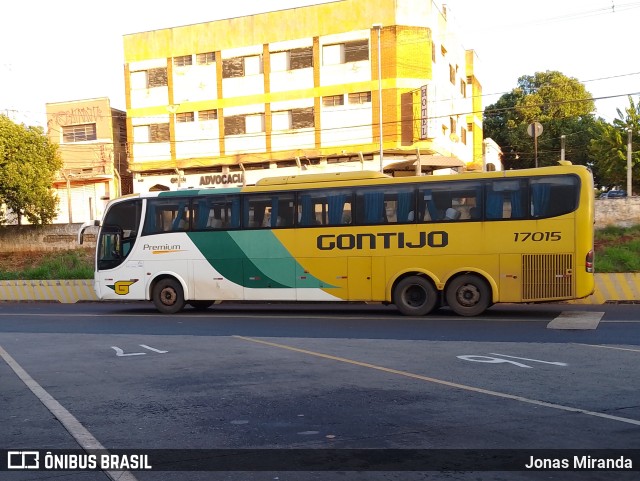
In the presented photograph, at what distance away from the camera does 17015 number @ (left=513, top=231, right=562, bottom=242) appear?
1594cm

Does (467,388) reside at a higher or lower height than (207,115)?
lower

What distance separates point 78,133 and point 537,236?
127ft

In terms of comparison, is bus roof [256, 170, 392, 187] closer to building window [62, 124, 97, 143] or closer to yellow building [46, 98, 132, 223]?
yellow building [46, 98, 132, 223]

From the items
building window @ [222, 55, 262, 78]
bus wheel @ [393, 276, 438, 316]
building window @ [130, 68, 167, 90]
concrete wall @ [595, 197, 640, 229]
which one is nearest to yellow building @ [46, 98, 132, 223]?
building window @ [130, 68, 167, 90]

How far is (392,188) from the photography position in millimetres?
17469

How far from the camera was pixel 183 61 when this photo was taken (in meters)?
41.6

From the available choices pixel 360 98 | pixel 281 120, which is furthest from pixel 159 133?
pixel 360 98

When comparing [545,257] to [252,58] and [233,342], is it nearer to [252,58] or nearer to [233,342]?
[233,342]

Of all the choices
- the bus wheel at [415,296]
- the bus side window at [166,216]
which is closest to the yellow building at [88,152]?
the bus side window at [166,216]

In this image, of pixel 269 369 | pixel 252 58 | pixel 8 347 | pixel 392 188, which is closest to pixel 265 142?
pixel 252 58

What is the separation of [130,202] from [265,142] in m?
19.9

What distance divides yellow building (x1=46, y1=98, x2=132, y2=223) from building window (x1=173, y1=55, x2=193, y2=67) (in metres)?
7.27

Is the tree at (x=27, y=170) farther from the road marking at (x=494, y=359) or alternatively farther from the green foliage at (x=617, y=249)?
the road marking at (x=494, y=359)

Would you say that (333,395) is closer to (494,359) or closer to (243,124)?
(494,359)
